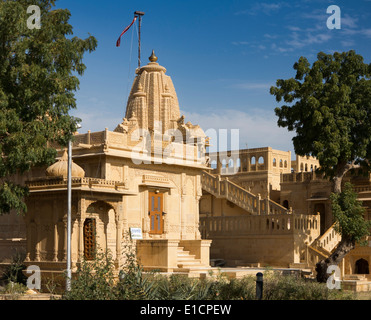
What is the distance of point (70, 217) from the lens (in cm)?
2298

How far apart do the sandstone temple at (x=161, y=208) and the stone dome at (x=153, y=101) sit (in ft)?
0.19

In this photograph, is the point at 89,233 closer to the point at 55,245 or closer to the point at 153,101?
the point at 55,245

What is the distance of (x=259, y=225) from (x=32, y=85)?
1645 centimetres

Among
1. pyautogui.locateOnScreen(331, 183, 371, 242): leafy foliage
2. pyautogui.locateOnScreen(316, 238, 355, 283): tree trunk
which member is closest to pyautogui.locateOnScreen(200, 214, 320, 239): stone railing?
pyautogui.locateOnScreen(316, 238, 355, 283): tree trunk

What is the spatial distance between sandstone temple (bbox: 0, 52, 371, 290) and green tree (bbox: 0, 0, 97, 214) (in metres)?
3.15

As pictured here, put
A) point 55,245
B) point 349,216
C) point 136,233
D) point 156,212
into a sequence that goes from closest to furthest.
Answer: point 55,245 < point 349,216 < point 136,233 < point 156,212

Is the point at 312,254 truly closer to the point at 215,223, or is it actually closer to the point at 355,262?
→ the point at 355,262

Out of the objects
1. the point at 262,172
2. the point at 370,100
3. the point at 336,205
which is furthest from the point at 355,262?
the point at 262,172

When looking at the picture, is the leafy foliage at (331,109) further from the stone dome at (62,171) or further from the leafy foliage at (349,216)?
the stone dome at (62,171)

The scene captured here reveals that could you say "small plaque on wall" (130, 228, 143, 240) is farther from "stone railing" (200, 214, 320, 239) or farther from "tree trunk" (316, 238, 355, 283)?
"tree trunk" (316, 238, 355, 283)

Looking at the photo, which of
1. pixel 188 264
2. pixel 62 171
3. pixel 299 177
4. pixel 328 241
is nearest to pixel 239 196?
pixel 299 177

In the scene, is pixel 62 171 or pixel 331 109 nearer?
pixel 62 171

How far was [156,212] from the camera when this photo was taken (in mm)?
30641
